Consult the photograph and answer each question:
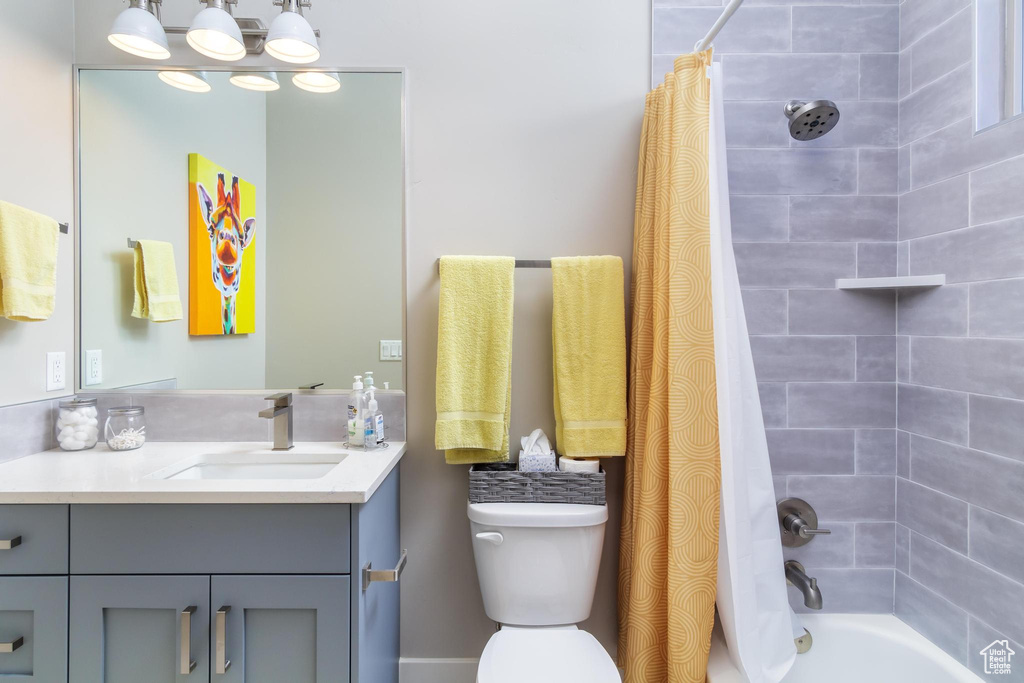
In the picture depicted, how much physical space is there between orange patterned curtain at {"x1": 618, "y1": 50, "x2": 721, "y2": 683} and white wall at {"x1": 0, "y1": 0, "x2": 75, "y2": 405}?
1.67 meters

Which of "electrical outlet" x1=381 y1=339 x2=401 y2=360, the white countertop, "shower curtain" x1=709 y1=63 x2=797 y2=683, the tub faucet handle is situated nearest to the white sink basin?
the white countertop

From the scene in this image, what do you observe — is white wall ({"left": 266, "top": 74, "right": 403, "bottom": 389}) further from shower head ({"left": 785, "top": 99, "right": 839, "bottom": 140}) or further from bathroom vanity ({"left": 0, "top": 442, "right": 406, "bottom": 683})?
shower head ({"left": 785, "top": 99, "right": 839, "bottom": 140})

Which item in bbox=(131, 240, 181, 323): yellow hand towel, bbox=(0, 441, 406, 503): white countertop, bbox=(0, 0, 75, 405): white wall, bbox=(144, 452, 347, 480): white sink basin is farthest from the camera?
bbox=(131, 240, 181, 323): yellow hand towel

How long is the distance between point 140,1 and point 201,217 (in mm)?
575

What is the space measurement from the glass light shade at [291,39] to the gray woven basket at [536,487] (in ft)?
4.17

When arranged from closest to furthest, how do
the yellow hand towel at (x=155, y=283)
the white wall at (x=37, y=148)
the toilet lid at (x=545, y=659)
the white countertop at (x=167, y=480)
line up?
the white countertop at (x=167, y=480), the toilet lid at (x=545, y=659), the white wall at (x=37, y=148), the yellow hand towel at (x=155, y=283)

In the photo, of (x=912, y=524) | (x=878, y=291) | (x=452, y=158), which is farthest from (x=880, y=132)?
(x=452, y=158)

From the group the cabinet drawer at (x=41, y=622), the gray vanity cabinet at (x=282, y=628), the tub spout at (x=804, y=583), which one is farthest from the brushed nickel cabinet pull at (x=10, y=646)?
the tub spout at (x=804, y=583)

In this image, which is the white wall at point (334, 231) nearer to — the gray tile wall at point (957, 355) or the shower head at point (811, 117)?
the shower head at point (811, 117)

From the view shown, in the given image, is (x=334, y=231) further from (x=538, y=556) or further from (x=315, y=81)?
(x=538, y=556)

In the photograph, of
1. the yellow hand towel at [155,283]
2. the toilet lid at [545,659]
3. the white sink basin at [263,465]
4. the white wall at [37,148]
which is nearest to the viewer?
the toilet lid at [545,659]

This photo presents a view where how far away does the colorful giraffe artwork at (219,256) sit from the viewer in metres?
1.63

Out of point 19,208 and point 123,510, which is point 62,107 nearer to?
point 19,208

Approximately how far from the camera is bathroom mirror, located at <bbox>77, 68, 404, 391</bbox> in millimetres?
1613
